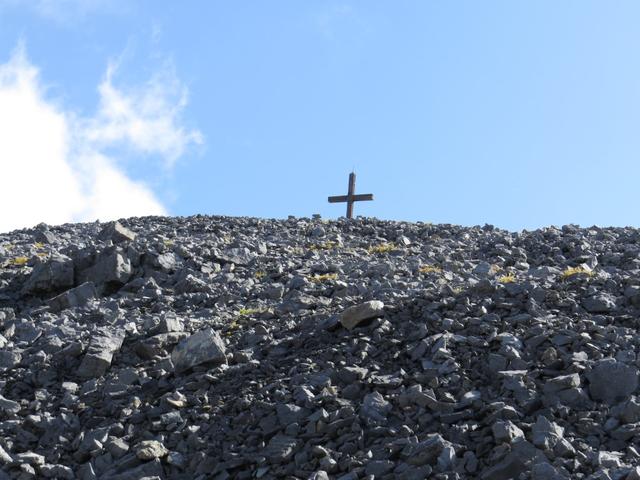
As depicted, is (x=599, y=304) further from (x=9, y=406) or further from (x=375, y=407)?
(x=9, y=406)

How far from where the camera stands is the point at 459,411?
9.44 m

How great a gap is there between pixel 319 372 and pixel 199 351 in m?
2.14

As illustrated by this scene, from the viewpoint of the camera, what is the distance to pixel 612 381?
9.65 metres

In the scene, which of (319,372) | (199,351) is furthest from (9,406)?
(319,372)

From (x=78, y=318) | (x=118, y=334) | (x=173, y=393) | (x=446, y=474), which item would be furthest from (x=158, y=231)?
(x=446, y=474)

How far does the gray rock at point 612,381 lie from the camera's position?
374 inches

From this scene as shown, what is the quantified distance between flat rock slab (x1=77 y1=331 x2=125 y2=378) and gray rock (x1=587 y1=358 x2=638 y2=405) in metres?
7.47

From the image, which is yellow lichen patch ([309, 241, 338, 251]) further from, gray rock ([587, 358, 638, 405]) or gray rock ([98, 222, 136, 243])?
gray rock ([587, 358, 638, 405])

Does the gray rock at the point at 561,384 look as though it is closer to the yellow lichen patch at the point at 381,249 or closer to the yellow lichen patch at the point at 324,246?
the yellow lichen patch at the point at 381,249

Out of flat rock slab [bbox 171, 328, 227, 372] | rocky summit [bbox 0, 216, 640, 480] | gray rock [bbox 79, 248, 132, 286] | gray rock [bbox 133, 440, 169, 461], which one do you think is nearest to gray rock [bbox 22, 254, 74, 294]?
rocky summit [bbox 0, 216, 640, 480]

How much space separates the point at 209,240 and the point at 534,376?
13718 millimetres

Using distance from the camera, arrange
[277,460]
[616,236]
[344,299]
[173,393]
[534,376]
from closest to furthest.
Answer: [277,460] < [534,376] < [173,393] < [344,299] < [616,236]

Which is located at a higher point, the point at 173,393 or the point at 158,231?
the point at 158,231

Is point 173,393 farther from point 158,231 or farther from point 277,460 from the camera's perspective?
point 158,231
